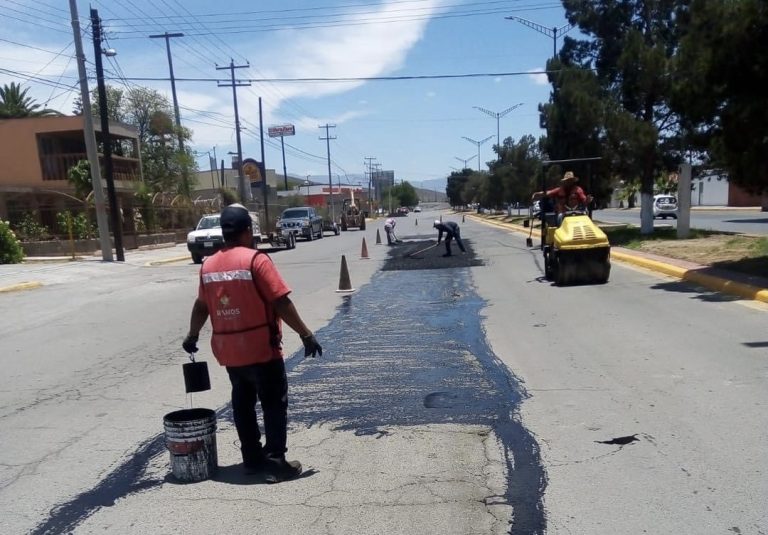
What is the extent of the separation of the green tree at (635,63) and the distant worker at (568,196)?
341 inches

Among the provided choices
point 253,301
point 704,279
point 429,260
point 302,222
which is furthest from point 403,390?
point 302,222

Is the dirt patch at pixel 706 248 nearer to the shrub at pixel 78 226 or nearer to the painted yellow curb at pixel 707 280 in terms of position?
the painted yellow curb at pixel 707 280

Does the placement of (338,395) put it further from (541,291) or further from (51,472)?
(541,291)

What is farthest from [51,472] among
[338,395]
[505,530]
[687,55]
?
[687,55]

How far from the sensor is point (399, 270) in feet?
60.4

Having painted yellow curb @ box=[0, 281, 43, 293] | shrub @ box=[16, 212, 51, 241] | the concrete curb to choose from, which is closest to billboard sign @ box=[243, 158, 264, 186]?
shrub @ box=[16, 212, 51, 241]

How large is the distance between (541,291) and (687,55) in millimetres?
5171

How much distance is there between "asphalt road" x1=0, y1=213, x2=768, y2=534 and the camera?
398cm

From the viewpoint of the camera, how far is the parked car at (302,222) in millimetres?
37250

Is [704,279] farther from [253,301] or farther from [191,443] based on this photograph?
[191,443]

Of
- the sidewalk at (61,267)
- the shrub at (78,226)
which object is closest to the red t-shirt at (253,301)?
the sidewalk at (61,267)

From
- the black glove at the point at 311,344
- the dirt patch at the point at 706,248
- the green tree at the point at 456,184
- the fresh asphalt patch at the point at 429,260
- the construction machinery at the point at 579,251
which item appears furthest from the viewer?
the green tree at the point at 456,184

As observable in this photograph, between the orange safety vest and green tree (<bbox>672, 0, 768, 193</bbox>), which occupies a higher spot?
Answer: green tree (<bbox>672, 0, 768, 193</bbox>)

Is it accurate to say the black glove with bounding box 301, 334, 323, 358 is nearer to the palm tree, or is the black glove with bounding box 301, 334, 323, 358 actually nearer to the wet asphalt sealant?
the wet asphalt sealant
